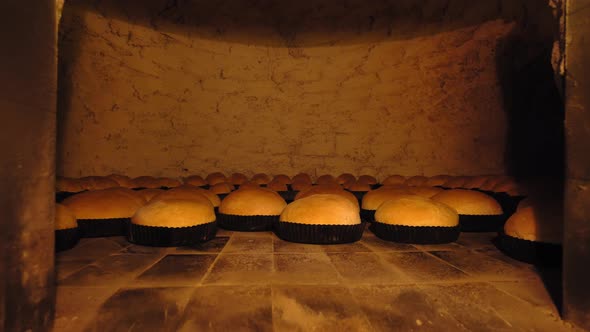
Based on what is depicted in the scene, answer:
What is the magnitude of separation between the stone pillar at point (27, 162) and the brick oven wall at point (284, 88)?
441 cm

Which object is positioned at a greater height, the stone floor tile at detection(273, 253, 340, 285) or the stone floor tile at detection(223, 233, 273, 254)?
the stone floor tile at detection(273, 253, 340, 285)

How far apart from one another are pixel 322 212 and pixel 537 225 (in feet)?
4.92

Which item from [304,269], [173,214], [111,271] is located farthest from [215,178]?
[304,269]

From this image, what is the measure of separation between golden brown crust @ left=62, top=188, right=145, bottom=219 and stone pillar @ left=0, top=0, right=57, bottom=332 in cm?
157

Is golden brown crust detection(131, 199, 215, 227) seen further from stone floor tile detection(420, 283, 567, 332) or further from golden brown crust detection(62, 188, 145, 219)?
stone floor tile detection(420, 283, 567, 332)

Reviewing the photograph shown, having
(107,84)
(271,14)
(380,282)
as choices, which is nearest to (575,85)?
(380,282)

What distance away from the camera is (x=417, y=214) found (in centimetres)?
257

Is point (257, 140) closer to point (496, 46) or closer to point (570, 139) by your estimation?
point (496, 46)

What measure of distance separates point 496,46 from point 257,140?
438 cm

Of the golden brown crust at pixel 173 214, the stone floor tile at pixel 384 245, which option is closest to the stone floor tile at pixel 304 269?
the stone floor tile at pixel 384 245

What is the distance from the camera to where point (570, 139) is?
1.31 metres

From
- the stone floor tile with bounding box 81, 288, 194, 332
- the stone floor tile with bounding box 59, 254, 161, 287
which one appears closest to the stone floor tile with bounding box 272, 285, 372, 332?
the stone floor tile with bounding box 81, 288, 194, 332

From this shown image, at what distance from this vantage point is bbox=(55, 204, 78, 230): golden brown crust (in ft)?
7.23

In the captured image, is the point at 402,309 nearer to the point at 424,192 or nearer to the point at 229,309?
the point at 229,309
